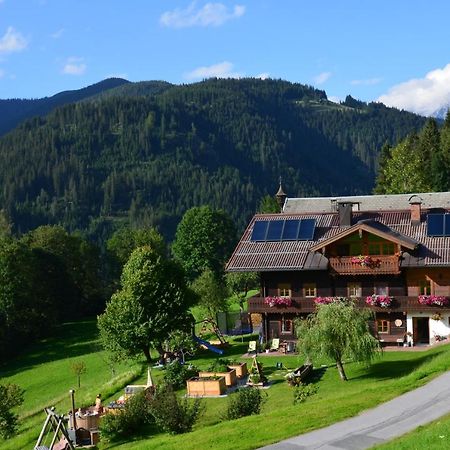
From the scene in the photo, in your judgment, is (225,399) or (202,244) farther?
(202,244)

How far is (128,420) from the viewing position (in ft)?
96.9

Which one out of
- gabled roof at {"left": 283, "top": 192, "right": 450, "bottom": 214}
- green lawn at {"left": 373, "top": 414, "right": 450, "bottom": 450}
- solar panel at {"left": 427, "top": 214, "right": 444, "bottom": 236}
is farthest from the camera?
gabled roof at {"left": 283, "top": 192, "right": 450, "bottom": 214}

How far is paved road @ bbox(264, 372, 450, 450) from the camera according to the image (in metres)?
20.6

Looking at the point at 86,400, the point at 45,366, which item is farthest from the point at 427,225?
the point at 45,366

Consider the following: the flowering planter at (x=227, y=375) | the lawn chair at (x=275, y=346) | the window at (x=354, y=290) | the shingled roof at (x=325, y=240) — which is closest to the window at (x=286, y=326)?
the lawn chair at (x=275, y=346)

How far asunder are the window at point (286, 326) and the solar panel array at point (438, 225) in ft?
34.1

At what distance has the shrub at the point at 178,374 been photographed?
3647 centimetres

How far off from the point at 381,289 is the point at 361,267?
6.76 ft

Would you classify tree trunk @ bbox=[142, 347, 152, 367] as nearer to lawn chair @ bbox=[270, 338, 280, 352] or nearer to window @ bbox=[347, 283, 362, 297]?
lawn chair @ bbox=[270, 338, 280, 352]

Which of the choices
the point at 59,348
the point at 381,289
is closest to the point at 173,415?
the point at 381,289

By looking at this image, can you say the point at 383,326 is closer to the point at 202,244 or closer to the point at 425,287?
the point at 425,287

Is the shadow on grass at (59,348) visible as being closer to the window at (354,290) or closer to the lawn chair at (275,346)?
the lawn chair at (275,346)

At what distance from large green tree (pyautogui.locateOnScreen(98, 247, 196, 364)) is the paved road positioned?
65.1 feet

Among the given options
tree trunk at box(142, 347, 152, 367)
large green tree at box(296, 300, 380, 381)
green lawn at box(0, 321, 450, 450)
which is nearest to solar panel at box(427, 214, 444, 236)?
green lawn at box(0, 321, 450, 450)
